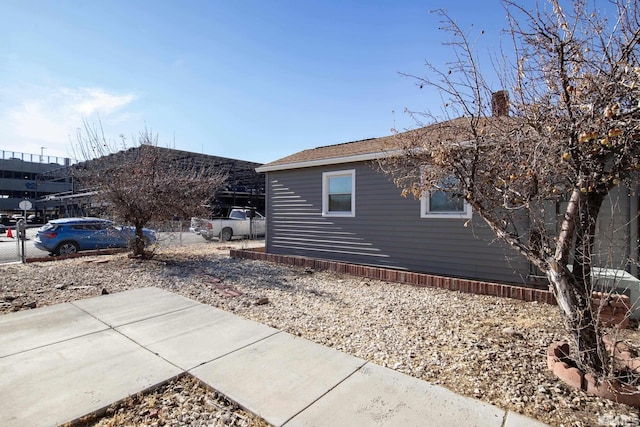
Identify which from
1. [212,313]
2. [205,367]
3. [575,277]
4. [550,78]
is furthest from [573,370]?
[212,313]

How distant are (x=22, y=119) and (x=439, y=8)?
14463 millimetres

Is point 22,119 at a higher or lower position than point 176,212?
higher

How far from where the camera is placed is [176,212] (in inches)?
340

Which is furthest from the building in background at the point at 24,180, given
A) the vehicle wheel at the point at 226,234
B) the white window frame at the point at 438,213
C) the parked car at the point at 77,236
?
the white window frame at the point at 438,213

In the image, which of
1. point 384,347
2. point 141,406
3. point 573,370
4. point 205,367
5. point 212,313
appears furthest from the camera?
point 212,313

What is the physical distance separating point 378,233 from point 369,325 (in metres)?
3.64

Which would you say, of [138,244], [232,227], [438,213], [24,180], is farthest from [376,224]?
[24,180]

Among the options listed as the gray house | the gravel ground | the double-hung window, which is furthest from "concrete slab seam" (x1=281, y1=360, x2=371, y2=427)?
the double-hung window

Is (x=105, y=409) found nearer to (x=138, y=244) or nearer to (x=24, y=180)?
(x=138, y=244)

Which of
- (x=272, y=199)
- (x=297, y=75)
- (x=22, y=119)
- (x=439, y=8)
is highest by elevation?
(x=297, y=75)

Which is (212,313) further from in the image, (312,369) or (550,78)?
(550,78)

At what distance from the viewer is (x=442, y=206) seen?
21.4 ft

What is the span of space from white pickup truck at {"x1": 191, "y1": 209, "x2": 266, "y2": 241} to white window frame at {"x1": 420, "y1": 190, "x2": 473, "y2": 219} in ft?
34.1

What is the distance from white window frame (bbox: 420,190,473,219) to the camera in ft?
20.1
